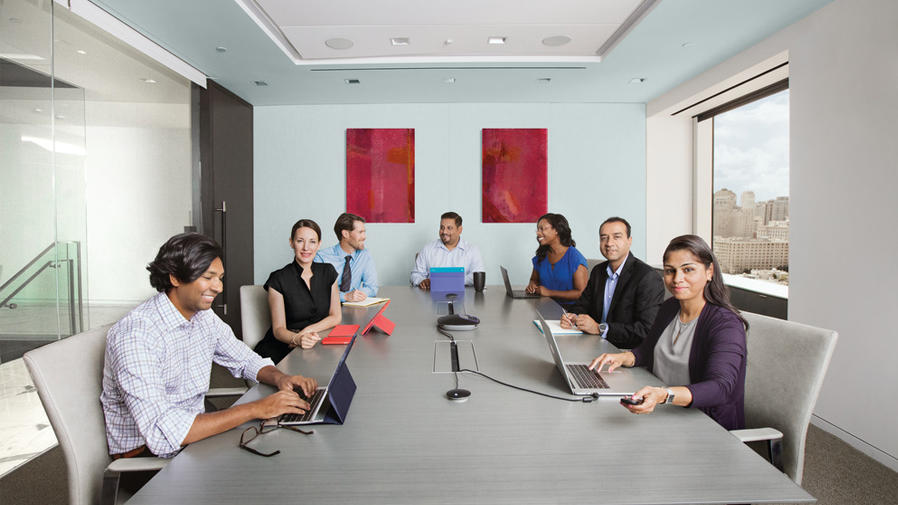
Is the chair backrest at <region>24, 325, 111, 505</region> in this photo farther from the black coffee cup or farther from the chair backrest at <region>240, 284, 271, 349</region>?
Result: the black coffee cup

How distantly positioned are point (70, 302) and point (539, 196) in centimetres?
496

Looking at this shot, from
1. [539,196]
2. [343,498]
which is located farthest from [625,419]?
[539,196]

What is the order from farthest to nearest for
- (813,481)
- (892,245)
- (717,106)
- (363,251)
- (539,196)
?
1. (539,196)
2. (717,106)
3. (363,251)
4. (892,245)
5. (813,481)

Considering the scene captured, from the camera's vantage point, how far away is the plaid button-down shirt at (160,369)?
1.29 m

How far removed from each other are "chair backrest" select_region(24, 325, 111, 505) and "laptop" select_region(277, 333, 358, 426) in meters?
0.61

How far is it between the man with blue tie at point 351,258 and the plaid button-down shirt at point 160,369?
1879 mm

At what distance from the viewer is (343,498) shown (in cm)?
100

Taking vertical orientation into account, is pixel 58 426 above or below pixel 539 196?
below

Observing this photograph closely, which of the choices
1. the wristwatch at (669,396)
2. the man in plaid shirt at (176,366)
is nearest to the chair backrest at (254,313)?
the man in plaid shirt at (176,366)

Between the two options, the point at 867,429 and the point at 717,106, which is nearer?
the point at 867,429

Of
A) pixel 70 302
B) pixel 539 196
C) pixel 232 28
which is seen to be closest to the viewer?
pixel 70 302

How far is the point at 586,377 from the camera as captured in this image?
1.75 metres

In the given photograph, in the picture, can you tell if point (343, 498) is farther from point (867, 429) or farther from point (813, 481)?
point (867, 429)

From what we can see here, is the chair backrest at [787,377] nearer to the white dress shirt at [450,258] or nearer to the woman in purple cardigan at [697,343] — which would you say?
the woman in purple cardigan at [697,343]
